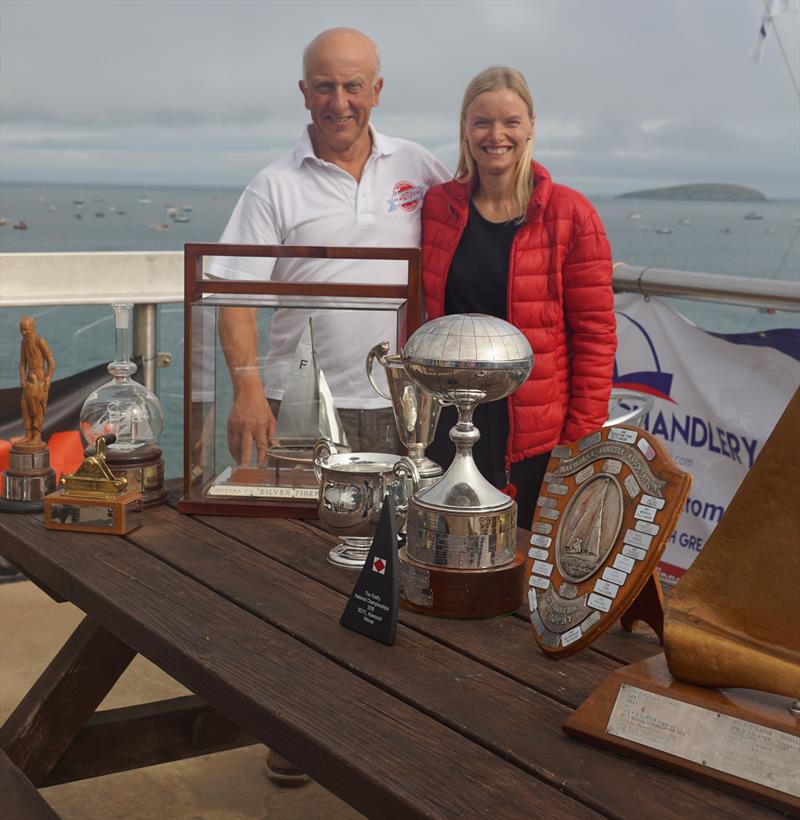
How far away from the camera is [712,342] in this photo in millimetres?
3438

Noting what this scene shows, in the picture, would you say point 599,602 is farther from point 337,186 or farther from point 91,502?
point 337,186

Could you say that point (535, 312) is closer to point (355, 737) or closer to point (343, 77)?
point (343, 77)

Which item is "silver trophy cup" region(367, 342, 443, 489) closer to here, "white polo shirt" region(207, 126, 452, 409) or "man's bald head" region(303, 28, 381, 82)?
"white polo shirt" region(207, 126, 452, 409)

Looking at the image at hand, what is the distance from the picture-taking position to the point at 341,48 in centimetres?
265

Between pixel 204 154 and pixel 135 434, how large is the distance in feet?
162

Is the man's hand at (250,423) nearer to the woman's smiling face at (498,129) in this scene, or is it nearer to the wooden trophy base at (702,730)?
the woman's smiling face at (498,129)

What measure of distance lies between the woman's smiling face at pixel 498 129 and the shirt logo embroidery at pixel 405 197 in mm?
175

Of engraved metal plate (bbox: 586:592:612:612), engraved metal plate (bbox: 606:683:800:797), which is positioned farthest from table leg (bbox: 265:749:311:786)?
engraved metal plate (bbox: 606:683:800:797)

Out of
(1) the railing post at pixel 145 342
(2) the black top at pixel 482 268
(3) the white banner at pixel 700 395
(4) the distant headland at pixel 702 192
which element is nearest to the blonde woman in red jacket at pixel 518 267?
(2) the black top at pixel 482 268

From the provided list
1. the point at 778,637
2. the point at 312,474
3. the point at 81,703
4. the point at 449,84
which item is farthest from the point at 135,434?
the point at 449,84

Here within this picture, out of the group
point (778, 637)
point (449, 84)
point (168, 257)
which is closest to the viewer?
point (778, 637)

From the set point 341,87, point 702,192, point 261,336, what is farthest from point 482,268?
point 702,192

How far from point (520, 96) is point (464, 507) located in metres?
1.44

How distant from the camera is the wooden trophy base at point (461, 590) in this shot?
5.20ft
